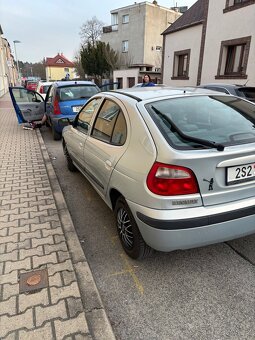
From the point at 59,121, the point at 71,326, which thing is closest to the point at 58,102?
the point at 59,121

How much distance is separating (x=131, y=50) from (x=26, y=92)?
29033mm

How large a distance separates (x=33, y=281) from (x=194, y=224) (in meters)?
1.47

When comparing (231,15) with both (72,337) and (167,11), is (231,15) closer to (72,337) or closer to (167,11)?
(72,337)

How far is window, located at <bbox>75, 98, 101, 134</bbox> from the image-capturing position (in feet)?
12.8

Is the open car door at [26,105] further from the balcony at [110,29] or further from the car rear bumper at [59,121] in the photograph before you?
the balcony at [110,29]

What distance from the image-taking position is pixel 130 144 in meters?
2.60

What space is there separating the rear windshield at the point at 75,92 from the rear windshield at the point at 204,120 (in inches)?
220

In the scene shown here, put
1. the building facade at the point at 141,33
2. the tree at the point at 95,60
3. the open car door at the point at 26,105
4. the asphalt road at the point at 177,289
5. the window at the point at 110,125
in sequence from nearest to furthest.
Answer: the asphalt road at the point at 177,289, the window at the point at 110,125, the open car door at the point at 26,105, the building facade at the point at 141,33, the tree at the point at 95,60

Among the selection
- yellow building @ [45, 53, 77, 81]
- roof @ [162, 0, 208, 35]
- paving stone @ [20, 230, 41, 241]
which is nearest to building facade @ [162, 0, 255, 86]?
roof @ [162, 0, 208, 35]

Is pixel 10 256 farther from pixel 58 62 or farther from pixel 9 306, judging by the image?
pixel 58 62

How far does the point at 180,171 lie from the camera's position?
2.17m

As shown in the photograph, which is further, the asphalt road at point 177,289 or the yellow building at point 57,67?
the yellow building at point 57,67

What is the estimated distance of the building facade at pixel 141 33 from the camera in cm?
3347

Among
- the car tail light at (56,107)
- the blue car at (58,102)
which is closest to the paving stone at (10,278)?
the blue car at (58,102)
